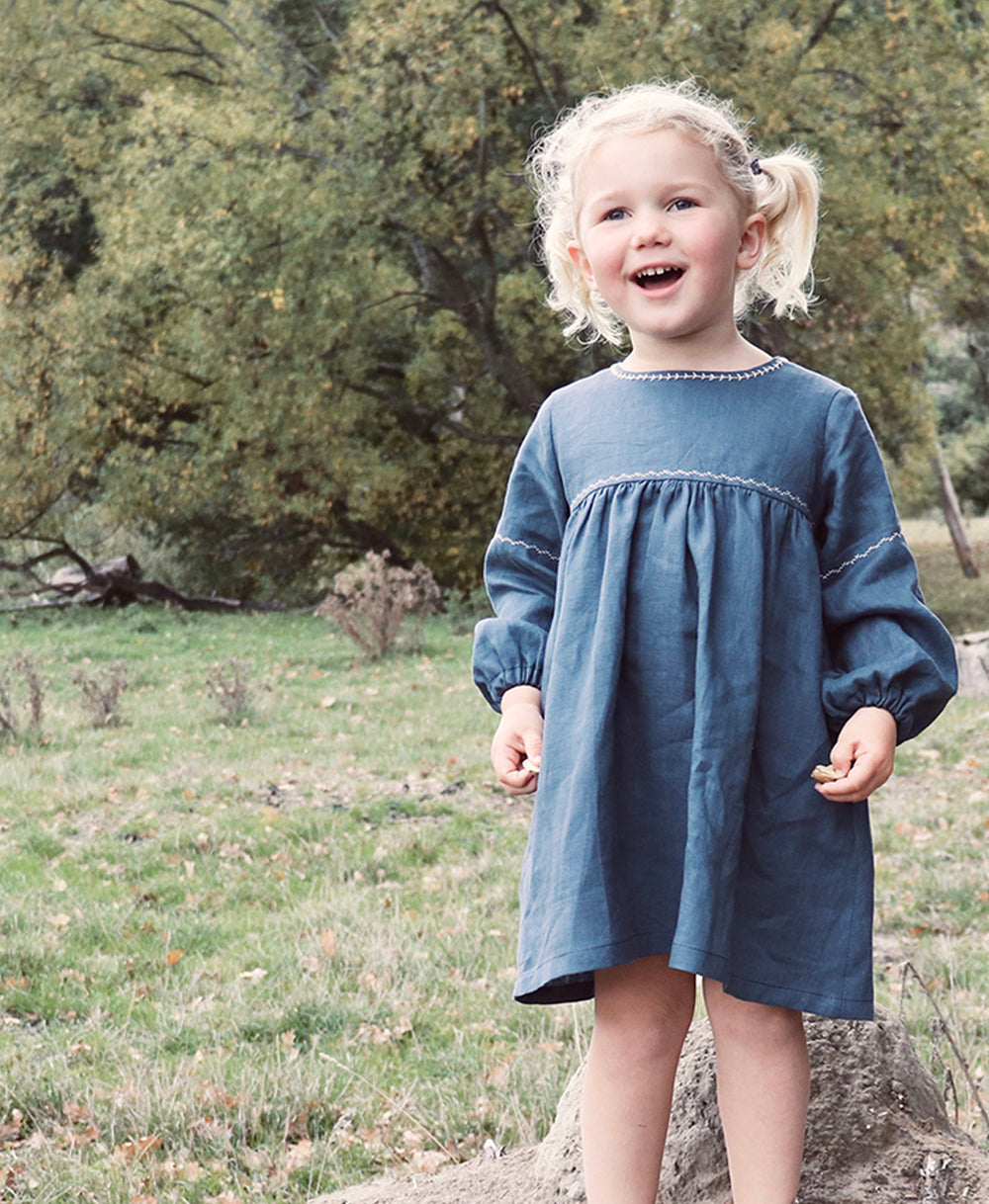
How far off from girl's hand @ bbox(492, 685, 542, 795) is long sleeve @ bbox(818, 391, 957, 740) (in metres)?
0.43

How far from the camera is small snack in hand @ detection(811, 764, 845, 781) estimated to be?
73.8 inches

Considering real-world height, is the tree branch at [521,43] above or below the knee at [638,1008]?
above

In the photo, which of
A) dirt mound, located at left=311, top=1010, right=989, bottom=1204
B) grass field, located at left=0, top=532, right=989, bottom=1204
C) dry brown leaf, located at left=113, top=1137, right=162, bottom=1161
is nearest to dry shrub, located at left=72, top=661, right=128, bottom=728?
grass field, located at left=0, top=532, right=989, bottom=1204

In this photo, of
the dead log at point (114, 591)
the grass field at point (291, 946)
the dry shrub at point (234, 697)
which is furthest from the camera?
the dead log at point (114, 591)

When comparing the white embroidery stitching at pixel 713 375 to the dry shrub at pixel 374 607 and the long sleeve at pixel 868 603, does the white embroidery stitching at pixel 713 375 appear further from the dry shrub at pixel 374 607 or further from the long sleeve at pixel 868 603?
the dry shrub at pixel 374 607

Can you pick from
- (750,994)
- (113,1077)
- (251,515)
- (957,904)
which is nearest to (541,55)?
(251,515)

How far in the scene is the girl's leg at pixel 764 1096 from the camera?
194 centimetres

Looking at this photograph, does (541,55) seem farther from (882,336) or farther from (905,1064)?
(905,1064)

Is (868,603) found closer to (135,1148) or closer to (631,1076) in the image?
(631,1076)

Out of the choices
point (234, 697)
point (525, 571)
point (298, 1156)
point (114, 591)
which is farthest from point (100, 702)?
point (114, 591)

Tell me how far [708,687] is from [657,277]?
23.4 inches

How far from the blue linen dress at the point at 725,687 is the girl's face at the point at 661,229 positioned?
4.7 inches

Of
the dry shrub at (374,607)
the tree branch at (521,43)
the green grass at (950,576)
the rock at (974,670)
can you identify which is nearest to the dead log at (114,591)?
the dry shrub at (374,607)

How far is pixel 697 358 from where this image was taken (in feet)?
6.68
